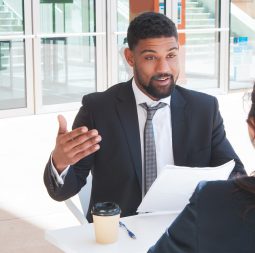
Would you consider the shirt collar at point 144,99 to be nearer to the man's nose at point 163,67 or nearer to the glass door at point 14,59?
the man's nose at point 163,67

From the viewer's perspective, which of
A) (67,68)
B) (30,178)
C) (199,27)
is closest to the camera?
(30,178)

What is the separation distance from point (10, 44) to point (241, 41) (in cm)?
377

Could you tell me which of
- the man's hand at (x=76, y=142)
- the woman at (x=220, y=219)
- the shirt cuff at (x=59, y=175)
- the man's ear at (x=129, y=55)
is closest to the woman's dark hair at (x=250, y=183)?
the woman at (x=220, y=219)

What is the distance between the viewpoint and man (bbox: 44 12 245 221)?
251cm

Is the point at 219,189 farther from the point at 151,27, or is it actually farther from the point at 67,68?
the point at 67,68

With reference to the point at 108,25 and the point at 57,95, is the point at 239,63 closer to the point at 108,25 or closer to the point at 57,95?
the point at 108,25

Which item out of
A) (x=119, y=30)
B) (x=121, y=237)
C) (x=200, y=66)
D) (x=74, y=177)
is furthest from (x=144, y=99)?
(x=200, y=66)

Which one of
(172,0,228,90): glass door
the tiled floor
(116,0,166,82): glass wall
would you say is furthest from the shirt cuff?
(172,0,228,90): glass door

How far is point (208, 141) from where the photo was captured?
262cm

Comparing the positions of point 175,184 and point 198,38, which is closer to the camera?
point 175,184

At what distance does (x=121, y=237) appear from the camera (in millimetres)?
2064

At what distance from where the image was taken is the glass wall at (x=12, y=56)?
7.84m

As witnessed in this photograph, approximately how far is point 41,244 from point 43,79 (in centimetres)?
464

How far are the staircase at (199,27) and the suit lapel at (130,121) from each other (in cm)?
698
